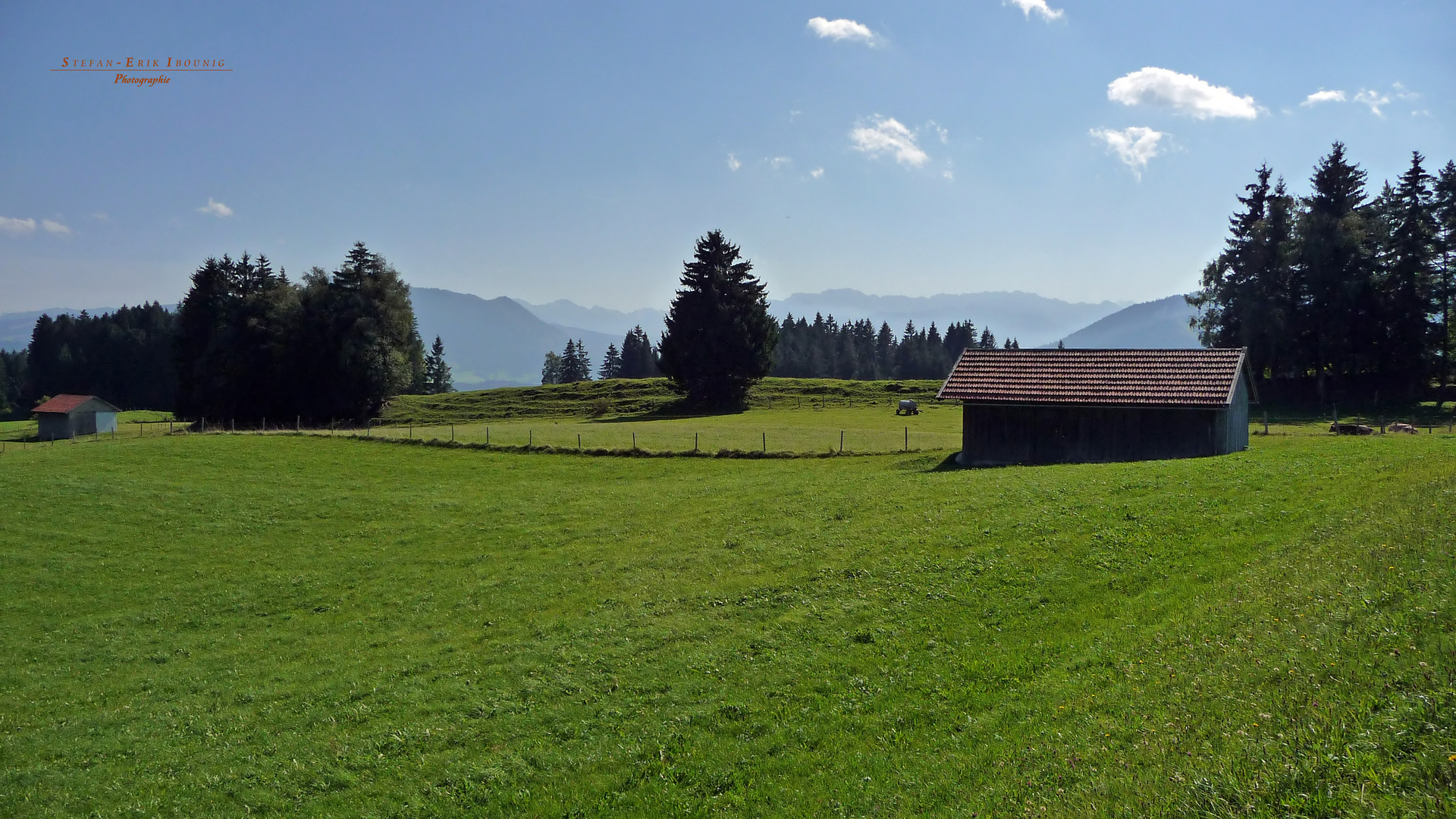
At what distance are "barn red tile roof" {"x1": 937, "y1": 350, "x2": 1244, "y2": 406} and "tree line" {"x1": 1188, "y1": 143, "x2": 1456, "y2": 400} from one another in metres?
43.4

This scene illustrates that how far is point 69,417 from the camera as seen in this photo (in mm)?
66688

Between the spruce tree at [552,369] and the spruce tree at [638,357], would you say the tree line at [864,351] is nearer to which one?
the spruce tree at [638,357]

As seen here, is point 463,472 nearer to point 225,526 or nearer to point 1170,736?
point 225,526

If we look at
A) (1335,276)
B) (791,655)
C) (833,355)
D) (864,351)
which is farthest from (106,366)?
(1335,276)

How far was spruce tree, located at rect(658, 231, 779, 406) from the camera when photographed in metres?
87.6

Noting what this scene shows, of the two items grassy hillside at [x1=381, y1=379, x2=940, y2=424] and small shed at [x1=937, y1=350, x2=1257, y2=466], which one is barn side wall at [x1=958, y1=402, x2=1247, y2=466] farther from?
grassy hillside at [x1=381, y1=379, x2=940, y2=424]

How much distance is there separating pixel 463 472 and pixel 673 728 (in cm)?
3485

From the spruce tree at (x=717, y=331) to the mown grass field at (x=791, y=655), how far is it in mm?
57617

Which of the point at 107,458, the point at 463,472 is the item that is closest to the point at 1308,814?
the point at 463,472

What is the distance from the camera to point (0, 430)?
259ft

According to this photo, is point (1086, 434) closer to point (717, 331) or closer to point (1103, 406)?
point (1103, 406)

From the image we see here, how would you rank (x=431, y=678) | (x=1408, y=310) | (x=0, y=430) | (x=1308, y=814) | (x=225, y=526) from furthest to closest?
(x=0, y=430) < (x=1408, y=310) < (x=225, y=526) < (x=431, y=678) < (x=1308, y=814)

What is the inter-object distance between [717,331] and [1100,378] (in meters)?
52.8

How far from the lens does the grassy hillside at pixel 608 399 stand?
293ft
